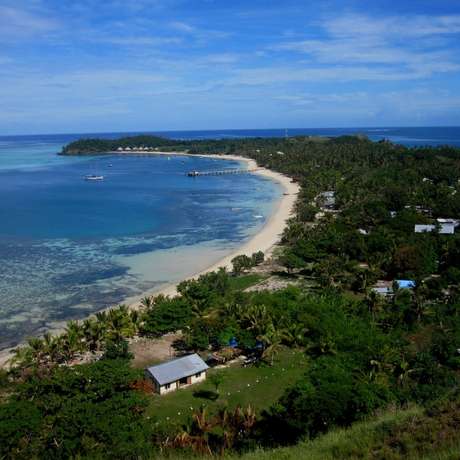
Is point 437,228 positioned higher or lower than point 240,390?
higher

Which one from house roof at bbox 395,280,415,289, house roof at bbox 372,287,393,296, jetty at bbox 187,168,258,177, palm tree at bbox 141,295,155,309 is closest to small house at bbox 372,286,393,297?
house roof at bbox 372,287,393,296

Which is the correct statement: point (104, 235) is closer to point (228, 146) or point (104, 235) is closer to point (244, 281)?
point (244, 281)

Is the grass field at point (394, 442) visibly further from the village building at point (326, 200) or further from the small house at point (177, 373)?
the village building at point (326, 200)

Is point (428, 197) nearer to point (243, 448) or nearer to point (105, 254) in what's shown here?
point (105, 254)

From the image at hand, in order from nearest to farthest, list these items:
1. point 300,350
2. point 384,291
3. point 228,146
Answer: point 300,350
point 384,291
point 228,146

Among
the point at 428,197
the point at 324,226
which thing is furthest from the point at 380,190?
the point at 324,226

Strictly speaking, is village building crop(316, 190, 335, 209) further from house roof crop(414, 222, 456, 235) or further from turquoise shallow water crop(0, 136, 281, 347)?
house roof crop(414, 222, 456, 235)

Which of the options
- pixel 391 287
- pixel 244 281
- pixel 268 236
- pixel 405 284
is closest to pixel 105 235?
pixel 268 236

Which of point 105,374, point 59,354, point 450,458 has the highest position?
point 450,458

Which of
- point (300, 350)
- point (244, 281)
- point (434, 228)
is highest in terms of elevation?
point (434, 228)
